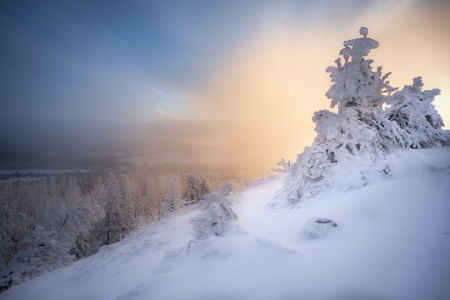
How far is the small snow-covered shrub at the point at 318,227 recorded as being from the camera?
13.8 feet

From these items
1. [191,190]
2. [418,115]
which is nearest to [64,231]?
[191,190]

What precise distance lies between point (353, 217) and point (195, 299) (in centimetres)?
459

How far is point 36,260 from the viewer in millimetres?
9547

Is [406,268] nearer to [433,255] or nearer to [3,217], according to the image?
[433,255]

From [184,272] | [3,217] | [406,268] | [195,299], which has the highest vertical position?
[406,268]

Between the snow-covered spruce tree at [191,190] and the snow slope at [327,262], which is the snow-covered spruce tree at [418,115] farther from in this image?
the snow-covered spruce tree at [191,190]

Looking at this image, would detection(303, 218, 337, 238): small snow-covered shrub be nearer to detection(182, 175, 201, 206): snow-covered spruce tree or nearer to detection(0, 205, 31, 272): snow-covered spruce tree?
detection(182, 175, 201, 206): snow-covered spruce tree

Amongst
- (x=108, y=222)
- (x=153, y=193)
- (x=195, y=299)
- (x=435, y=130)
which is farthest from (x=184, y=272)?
(x=153, y=193)

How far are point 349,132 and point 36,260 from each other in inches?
781

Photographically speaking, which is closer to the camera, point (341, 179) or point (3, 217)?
point (341, 179)

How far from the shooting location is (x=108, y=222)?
18250mm

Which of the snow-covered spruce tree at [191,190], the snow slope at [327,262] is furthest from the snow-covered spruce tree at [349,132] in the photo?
the snow-covered spruce tree at [191,190]

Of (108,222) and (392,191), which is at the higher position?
(392,191)

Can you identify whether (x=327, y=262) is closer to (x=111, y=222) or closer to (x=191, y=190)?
(x=111, y=222)
